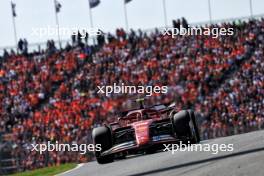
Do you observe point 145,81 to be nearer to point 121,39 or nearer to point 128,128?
point 121,39

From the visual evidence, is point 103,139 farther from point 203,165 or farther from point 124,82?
point 124,82

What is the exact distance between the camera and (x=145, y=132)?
1647cm

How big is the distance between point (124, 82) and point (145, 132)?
16.0 metres

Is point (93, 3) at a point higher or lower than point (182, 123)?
higher

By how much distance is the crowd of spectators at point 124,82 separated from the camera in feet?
89.4

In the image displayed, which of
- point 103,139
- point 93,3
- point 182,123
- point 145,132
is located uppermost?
point 93,3

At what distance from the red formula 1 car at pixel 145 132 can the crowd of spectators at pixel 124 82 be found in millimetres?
7043

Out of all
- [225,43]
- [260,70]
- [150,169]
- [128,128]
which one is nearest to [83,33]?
[225,43]

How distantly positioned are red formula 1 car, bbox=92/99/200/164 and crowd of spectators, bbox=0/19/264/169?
7.04 metres

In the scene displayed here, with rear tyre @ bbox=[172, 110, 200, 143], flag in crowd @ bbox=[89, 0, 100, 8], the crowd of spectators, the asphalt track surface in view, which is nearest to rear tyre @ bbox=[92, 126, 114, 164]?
the asphalt track surface

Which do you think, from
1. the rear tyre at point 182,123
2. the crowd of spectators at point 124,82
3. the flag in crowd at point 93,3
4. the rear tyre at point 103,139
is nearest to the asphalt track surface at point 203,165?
the rear tyre at point 182,123

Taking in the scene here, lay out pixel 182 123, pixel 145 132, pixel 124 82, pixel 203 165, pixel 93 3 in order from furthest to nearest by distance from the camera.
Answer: pixel 93 3 → pixel 124 82 → pixel 145 132 → pixel 182 123 → pixel 203 165

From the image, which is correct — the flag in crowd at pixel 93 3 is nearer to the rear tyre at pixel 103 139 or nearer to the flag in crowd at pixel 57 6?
the flag in crowd at pixel 57 6

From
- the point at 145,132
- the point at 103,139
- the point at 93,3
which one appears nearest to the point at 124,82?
the point at 93,3
